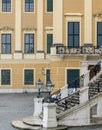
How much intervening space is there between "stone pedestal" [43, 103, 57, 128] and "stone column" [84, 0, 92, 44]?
15.8 metres

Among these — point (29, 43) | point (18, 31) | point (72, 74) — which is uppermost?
point (18, 31)

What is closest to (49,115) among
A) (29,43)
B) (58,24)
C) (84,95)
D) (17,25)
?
(84,95)

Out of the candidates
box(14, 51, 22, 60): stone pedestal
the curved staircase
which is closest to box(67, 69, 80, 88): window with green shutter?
box(14, 51, 22, 60): stone pedestal

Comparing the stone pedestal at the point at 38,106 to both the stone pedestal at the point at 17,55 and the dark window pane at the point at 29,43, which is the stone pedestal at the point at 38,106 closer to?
the stone pedestal at the point at 17,55

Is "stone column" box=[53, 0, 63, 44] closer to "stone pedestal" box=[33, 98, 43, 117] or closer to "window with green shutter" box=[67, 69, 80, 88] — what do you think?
"window with green shutter" box=[67, 69, 80, 88]

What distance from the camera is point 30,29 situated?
45.4 metres

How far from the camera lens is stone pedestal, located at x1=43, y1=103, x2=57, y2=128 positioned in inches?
821

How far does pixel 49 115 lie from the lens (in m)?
20.9

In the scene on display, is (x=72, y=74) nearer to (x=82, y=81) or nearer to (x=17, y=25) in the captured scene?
(x=82, y=81)

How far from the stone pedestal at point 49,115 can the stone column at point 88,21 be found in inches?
621

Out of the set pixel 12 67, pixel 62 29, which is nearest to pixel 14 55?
pixel 12 67

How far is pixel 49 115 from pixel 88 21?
54.1ft

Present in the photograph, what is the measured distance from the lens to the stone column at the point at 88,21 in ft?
118

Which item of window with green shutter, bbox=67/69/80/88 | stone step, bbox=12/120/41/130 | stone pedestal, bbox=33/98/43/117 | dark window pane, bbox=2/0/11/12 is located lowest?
stone step, bbox=12/120/41/130
